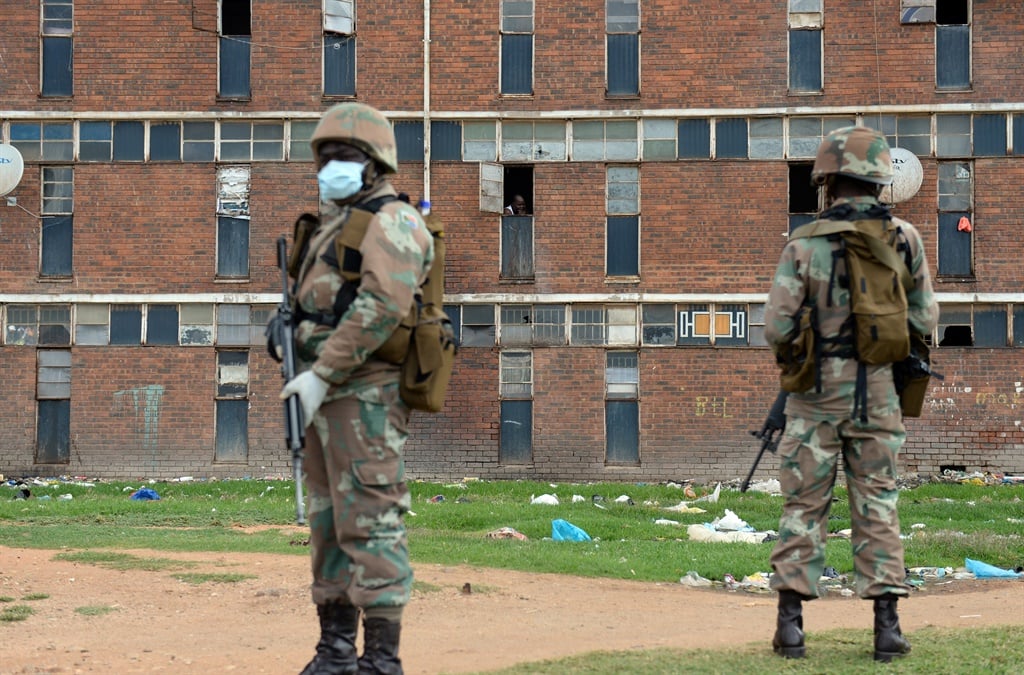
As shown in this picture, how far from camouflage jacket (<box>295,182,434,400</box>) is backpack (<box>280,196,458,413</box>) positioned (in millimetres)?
37

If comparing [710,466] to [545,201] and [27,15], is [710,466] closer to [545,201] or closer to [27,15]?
[545,201]

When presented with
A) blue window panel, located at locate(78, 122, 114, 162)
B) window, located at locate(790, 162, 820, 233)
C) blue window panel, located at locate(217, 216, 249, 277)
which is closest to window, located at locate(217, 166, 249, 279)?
blue window panel, located at locate(217, 216, 249, 277)

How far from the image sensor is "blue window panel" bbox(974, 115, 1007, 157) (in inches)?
912

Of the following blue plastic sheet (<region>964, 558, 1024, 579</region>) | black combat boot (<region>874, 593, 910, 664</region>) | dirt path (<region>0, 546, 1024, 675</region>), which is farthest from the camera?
blue plastic sheet (<region>964, 558, 1024, 579</region>)

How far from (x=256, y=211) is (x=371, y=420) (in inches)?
712

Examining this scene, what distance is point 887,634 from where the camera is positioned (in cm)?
668

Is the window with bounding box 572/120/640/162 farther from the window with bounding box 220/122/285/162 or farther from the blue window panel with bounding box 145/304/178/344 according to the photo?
the blue window panel with bounding box 145/304/178/344

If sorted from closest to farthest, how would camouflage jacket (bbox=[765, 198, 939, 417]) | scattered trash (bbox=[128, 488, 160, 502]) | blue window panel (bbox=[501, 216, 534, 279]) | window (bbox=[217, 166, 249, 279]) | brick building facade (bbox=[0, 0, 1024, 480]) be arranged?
1. camouflage jacket (bbox=[765, 198, 939, 417])
2. scattered trash (bbox=[128, 488, 160, 502])
3. brick building facade (bbox=[0, 0, 1024, 480])
4. blue window panel (bbox=[501, 216, 534, 279])
5. window (bbox=[217, 166, 249, 279])

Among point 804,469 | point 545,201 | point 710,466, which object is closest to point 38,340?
point 545,201

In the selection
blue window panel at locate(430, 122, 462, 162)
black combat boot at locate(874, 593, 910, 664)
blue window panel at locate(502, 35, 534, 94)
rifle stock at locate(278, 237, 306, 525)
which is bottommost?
black combat boot at locate(874, 593, 910, 664)

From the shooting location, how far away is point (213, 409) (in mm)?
23609

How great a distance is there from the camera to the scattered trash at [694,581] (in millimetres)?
10984

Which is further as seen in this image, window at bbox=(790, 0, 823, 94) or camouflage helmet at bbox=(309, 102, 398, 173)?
window at bbox=(790, 0, 823, 94)

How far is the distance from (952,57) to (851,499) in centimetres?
1834
